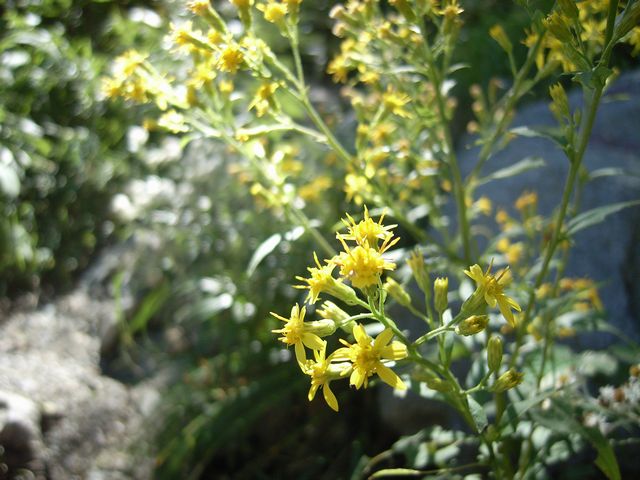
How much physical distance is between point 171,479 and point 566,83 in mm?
2659

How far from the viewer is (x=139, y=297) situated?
8.55 ft

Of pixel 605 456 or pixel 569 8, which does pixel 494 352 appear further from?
pixel 569 8

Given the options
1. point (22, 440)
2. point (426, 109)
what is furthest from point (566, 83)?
point (22, 440)

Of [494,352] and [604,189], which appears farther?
[604,189]

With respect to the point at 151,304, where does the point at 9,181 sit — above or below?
above

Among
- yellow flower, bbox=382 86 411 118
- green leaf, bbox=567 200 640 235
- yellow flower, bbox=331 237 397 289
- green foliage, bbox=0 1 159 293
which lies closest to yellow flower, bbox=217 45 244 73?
yellow flower, bbox=382 86 411 118

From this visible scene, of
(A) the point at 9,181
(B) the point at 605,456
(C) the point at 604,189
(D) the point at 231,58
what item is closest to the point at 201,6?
(D) the point at 231,58

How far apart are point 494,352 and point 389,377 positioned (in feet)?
0.70

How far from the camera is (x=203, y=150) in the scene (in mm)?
2502

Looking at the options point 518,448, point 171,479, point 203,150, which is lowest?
point 171,479

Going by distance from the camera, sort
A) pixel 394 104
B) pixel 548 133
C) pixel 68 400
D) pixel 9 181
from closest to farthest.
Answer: pixel 548 133, pixel 394 104, pixel 68 400, pixel 9 181

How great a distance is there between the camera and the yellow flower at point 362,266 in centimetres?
94

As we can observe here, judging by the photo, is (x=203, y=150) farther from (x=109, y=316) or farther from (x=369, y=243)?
(x=369, y=243)

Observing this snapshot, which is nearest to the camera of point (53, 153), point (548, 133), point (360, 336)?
point (360, 336)
